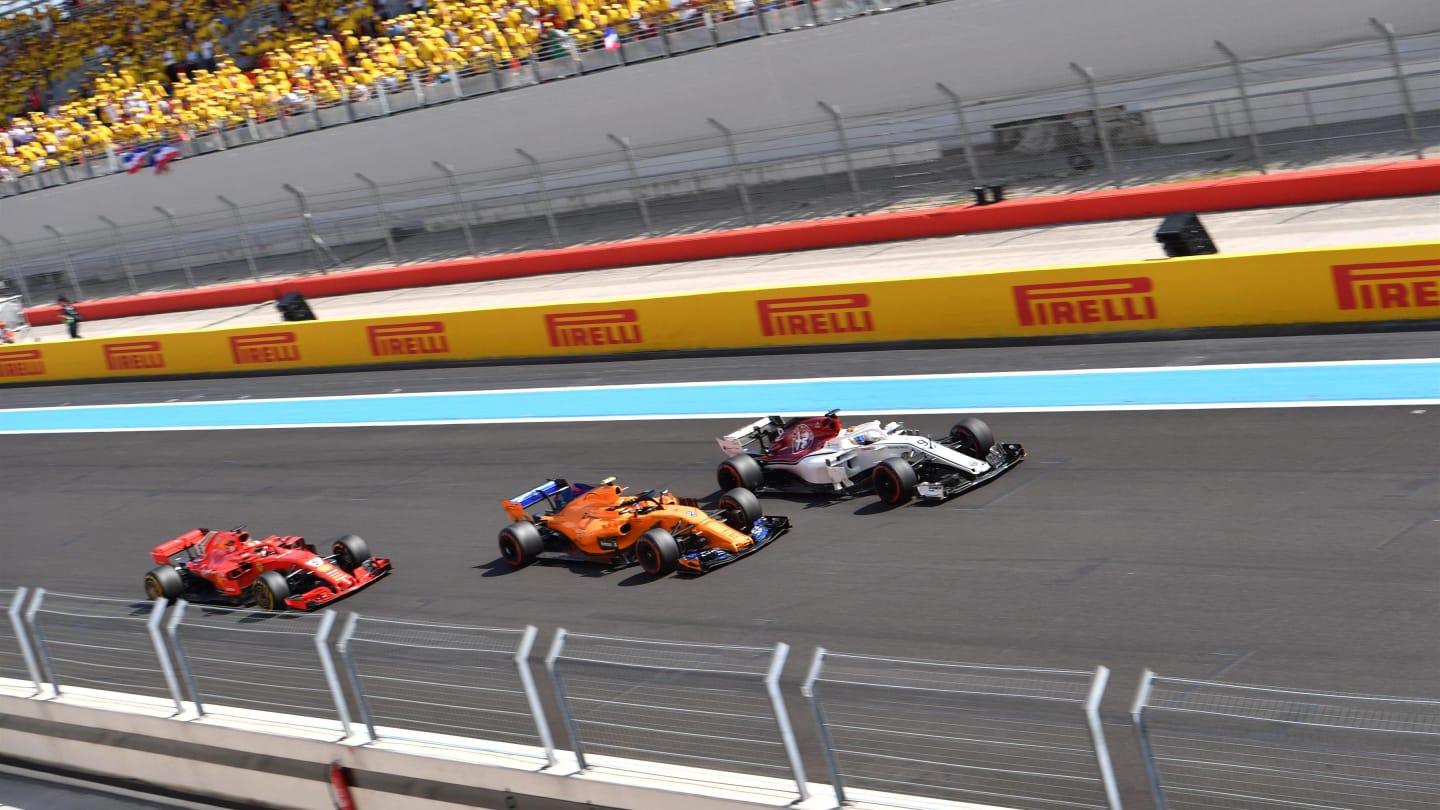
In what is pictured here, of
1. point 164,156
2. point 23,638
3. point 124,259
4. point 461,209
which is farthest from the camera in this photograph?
point 164,156

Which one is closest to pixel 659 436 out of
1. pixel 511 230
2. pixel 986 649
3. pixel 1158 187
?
pixel 986 649

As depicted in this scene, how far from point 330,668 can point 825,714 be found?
10.2ft

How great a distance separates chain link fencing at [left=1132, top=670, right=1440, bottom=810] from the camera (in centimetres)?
575

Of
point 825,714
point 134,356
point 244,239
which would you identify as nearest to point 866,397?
point 825,714

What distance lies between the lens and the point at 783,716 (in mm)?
6836

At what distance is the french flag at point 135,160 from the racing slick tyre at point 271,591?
2521 centimetres

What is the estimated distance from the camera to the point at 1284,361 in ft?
47.4

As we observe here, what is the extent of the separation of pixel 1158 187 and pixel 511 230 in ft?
43.4

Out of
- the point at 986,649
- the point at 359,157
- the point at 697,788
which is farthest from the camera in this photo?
the point at 359,157

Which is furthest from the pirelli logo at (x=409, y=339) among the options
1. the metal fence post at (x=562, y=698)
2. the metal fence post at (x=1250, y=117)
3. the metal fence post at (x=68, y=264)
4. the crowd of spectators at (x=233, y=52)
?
the metal fence post at (x=562, y=698)

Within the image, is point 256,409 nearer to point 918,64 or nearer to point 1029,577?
point 918,64

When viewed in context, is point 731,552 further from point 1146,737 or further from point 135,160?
point 135,160

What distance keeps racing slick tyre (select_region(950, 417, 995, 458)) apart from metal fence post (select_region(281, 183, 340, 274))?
2045 centimetres

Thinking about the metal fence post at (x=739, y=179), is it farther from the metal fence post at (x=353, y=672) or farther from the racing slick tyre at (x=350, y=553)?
the metal fence post at (x=353, y=672)
